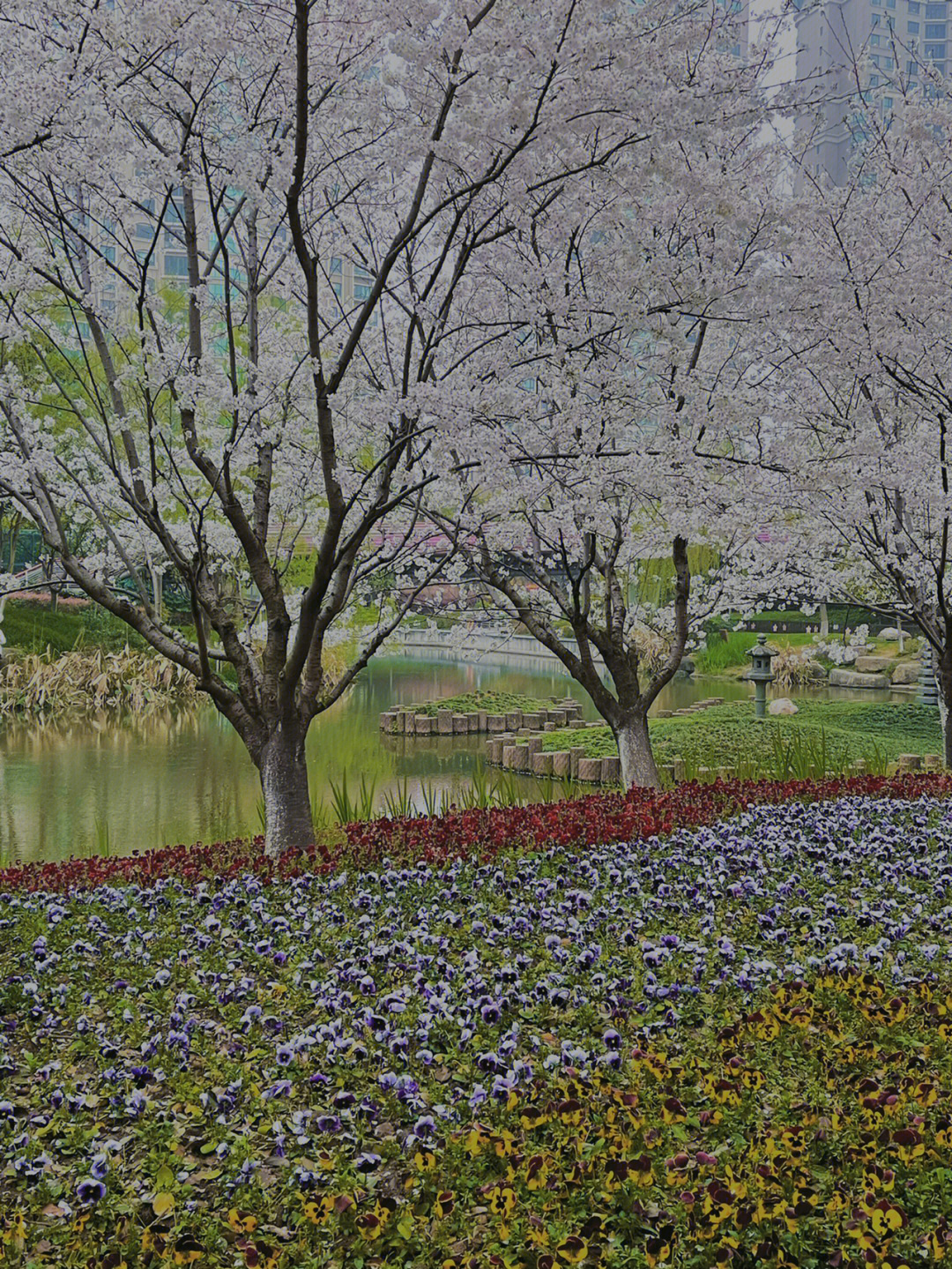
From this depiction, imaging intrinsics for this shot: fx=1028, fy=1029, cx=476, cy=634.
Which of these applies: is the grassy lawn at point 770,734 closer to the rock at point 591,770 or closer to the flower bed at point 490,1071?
the rock at point 591,770

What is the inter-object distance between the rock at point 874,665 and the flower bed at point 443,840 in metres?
17.6

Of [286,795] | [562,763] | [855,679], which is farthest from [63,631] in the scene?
[286,795]

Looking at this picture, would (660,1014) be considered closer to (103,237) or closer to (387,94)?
(387,94)

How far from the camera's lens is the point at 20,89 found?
390 cm

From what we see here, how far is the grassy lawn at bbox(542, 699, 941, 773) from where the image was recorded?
13.1 metres

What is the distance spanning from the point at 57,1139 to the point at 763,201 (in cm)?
704

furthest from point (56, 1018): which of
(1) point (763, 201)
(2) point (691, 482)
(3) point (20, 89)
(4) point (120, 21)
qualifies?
(1) point (763, 201)

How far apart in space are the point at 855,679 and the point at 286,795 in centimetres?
2004

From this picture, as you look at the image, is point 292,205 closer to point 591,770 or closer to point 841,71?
point 841,71

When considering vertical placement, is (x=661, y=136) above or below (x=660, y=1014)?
above

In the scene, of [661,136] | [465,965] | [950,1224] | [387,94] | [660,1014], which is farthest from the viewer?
[387,94]

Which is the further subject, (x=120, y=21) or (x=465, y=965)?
(x=120, y=21)

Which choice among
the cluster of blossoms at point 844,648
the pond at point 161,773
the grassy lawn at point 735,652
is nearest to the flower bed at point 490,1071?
the pond at point 161,773

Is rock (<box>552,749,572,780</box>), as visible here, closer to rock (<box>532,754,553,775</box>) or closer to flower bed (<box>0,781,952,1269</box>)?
rock (<box>532,754,553,775</box>)
